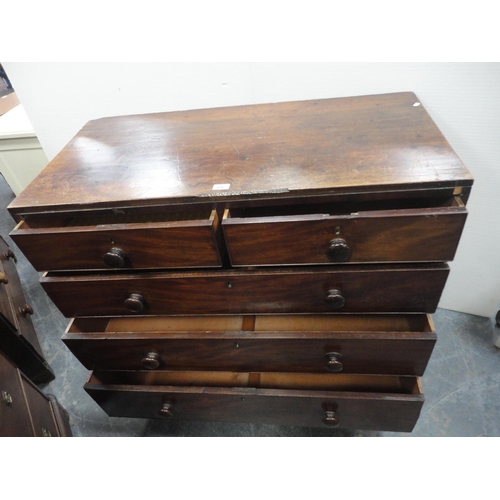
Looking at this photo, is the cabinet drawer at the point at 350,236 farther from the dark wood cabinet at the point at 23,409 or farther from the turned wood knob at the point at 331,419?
the dark wood cabinet at the point at 23,409

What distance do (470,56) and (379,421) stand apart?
942 millimetres

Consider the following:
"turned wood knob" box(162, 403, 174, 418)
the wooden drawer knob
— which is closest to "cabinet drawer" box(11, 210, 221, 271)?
the wooden drawer knob

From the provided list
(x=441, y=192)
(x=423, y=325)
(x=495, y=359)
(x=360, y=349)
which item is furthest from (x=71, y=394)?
(x=495, y=359)

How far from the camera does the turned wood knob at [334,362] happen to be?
76cm

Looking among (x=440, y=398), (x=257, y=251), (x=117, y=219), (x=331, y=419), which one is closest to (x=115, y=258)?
(x=117, y=219)

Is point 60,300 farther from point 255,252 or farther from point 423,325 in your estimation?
point 423,325

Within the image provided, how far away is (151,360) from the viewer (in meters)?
0.83

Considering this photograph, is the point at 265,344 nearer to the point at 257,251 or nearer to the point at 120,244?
the point at 257,251

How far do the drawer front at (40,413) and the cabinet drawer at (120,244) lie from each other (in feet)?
1.54

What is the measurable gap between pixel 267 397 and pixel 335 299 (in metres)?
0.35

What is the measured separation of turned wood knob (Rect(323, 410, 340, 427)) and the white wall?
2.43 ft

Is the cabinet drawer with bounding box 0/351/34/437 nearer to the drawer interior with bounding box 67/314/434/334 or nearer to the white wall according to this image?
the drawer interior with bounding box 67/314/434/334

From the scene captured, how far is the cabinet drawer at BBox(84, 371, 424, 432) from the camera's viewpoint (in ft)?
2.69

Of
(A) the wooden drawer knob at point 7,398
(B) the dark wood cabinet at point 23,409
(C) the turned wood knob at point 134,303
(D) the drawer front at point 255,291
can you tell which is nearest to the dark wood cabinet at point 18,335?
(B) the dark wood cabinet at point 23,409
